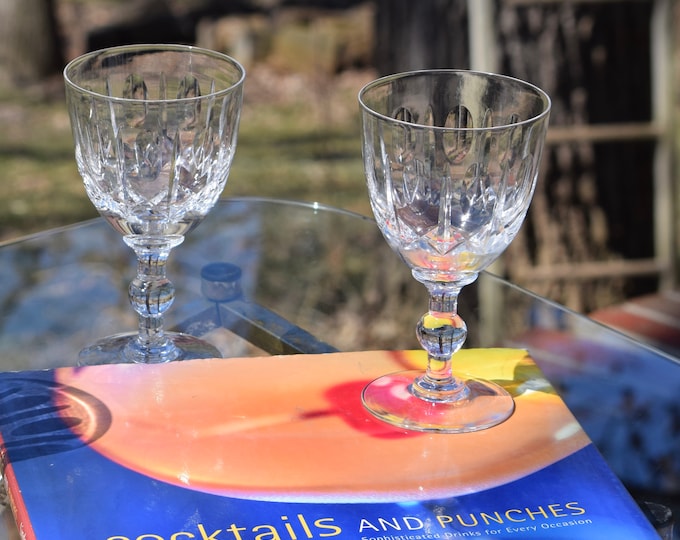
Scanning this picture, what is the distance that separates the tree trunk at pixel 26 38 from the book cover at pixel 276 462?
126 inches

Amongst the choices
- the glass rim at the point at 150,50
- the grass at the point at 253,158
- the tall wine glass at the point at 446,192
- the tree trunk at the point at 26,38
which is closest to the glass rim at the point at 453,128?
the tall wine glass at the point at 446,192

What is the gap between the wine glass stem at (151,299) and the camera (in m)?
0.92

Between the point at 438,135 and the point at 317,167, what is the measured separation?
98.3 inches

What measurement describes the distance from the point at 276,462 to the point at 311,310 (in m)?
0.42

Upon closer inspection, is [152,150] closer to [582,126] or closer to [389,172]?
[389,172]

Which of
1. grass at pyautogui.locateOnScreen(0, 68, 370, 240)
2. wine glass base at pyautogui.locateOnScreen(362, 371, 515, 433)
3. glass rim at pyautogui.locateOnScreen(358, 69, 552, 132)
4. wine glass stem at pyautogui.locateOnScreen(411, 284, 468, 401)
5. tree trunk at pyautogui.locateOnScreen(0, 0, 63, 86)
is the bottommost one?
grass at pyautogui.locateOnScreen(0, 68, 370, 240)

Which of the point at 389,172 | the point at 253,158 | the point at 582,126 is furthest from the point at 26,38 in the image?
the point at 389,172

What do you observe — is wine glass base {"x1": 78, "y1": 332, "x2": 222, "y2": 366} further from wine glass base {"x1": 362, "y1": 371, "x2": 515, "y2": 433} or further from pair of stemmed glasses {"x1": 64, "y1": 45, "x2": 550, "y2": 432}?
wine glass base {"x1": 362, "y1": 371, "x2": 515, "y2": 433}

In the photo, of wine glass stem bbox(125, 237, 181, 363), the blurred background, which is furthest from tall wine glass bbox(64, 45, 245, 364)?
the blurred background

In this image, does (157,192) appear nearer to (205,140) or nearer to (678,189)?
(205,140)

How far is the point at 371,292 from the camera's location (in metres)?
1.36

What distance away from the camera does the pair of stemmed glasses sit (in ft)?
2.45

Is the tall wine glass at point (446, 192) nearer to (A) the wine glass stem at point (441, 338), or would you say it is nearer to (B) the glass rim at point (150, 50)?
(A) the wine glass stem at point (441, 338)

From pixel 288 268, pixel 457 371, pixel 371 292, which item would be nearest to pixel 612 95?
pixel 371 292
